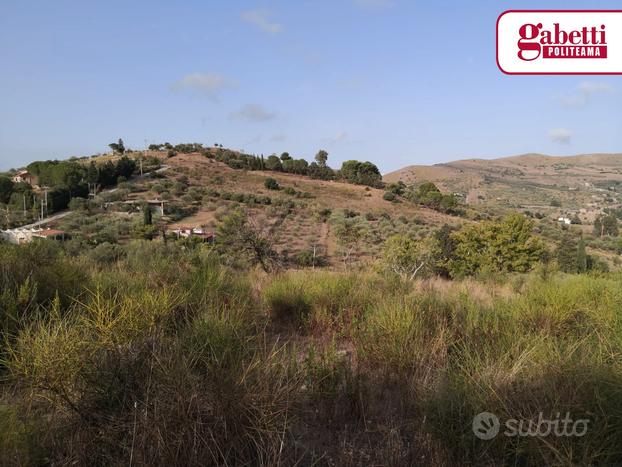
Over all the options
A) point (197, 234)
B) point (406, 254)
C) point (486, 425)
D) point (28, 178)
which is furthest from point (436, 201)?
point (486, 425)

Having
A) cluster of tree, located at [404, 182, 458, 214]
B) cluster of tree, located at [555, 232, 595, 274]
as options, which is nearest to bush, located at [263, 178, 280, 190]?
cluster of tree, located at [404, 182, 458, 214]

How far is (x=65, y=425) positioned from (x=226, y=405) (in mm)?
873

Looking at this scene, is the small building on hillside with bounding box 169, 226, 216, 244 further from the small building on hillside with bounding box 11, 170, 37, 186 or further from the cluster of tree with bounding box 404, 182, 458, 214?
the cluster of tree with bounding box 404, 182, 458, 214

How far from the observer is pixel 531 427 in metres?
2.13

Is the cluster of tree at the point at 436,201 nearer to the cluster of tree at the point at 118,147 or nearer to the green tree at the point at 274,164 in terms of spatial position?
the green tree at the point at 274,164

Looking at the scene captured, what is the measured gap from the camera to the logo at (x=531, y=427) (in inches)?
82.4

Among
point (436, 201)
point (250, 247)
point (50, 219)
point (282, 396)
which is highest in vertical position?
point (436, 201)

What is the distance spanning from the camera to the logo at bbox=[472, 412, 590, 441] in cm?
209

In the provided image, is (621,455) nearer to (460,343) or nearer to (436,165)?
(460,343)

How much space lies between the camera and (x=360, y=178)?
6569 cm

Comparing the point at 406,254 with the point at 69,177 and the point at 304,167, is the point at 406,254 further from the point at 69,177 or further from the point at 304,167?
the point at 304,167

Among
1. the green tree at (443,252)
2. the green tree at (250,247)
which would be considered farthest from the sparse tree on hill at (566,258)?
the green tree at (250,247)

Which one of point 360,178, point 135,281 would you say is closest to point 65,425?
point 135,281

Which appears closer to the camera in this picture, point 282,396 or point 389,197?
point 282,396
